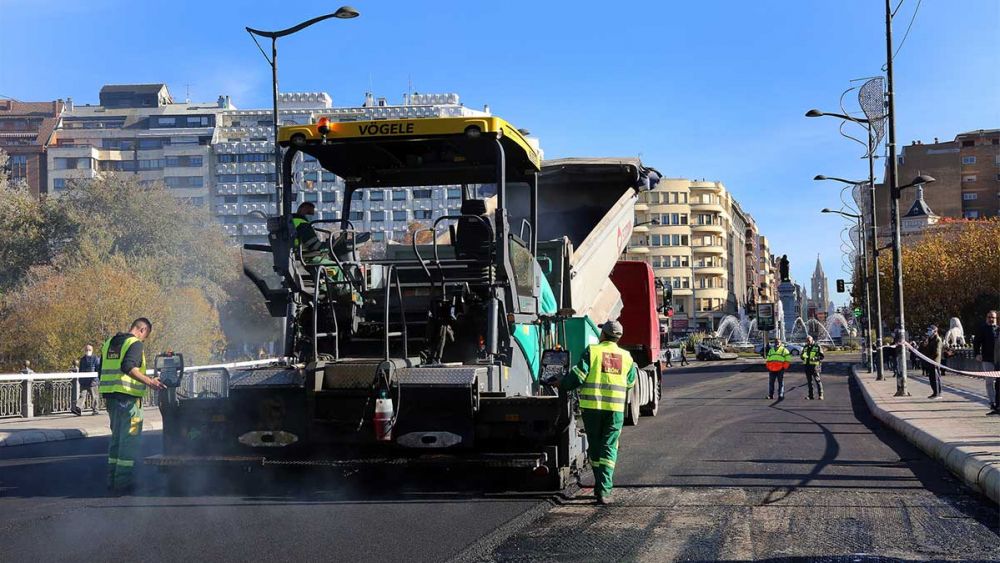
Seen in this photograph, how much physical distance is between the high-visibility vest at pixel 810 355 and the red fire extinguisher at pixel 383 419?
17.4m

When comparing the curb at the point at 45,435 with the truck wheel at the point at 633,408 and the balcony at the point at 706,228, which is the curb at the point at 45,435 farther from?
the balcony at the point at 706,228

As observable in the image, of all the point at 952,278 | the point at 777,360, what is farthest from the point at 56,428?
the point at 952,278

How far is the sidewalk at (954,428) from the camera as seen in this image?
896 cm

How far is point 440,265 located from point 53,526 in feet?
12.0

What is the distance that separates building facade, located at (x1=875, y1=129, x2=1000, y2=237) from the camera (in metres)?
101

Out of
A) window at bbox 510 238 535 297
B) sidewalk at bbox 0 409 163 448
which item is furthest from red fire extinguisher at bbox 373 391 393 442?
sidewalk at bbox 0 409 163 448

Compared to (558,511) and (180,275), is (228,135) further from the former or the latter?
(558,511)

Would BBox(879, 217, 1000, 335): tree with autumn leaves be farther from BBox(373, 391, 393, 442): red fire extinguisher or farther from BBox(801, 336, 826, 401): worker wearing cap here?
BBox(373, 391, 393, 442): red fire extinguisher

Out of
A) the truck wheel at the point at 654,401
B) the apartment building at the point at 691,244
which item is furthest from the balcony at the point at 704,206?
the truck wheel at the point at 654,401

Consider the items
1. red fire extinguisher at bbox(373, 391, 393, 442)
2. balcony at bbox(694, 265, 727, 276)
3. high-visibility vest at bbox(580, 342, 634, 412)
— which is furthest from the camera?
balcony at bbox(694, 265, 727, 276)

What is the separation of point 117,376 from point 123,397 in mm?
189

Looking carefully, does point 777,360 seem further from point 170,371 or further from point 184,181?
point 184,181

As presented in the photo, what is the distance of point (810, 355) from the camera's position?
76.5 ft

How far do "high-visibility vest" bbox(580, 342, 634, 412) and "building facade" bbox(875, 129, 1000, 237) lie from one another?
305 feet
